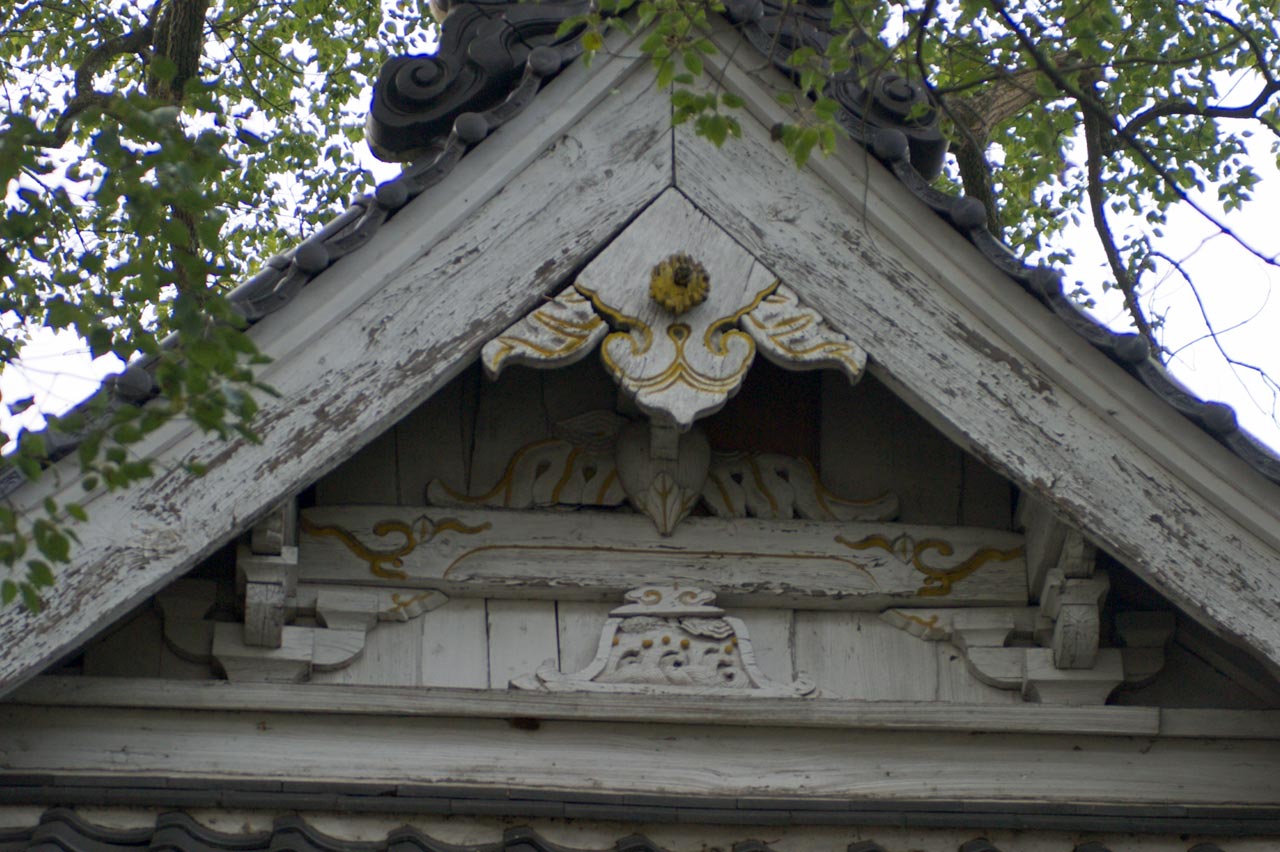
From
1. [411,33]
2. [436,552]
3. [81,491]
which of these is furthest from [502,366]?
[411,33]

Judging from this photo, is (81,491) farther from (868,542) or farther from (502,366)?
(868,542)

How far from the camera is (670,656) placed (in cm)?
429

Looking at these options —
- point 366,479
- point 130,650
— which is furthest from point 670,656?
point 130,650

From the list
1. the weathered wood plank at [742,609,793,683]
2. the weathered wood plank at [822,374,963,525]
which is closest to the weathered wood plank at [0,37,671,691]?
the weathered wood plank at [822,374,963,525]

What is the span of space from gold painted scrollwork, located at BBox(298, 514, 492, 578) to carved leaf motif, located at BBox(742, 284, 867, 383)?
2.67ft

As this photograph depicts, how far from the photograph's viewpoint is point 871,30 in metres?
4.50

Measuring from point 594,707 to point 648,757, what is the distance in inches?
6.2

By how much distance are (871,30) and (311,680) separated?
193 centimetres

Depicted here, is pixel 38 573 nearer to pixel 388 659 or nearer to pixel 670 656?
pixel 388 659

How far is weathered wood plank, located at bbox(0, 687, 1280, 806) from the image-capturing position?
401cm

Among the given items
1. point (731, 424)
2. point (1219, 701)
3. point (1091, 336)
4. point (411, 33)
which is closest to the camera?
point (1091, 336)

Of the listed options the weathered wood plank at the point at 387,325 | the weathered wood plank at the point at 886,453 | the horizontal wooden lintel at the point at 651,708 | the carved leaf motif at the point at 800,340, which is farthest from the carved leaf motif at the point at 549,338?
the weathered wood plank at the point at 886,453

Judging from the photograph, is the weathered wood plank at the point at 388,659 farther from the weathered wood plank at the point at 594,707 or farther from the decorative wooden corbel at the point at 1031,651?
the decorative wooden corbel at the point at 1031,651

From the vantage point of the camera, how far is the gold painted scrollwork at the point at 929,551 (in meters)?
4.53
